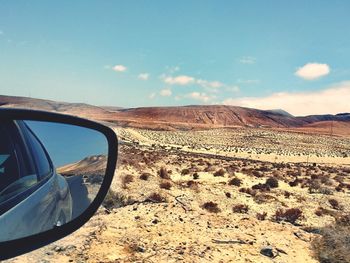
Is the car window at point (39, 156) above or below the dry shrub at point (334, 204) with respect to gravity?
above

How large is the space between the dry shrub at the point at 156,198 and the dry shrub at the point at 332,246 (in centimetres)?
478

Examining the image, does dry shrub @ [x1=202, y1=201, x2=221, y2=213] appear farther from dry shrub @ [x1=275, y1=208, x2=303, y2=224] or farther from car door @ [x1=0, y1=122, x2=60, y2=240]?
car door @ [x1=0, y1=122, x2=60, y2=240]

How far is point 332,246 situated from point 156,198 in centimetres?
551

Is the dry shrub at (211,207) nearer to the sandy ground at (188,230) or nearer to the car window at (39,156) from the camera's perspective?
the sandy ground at (188,230)

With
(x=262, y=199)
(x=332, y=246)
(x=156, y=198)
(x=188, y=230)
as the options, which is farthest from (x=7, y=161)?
(x=262, y=199)

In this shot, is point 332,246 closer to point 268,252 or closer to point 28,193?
point 268,252

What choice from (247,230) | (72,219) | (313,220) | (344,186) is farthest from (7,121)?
(344,186)

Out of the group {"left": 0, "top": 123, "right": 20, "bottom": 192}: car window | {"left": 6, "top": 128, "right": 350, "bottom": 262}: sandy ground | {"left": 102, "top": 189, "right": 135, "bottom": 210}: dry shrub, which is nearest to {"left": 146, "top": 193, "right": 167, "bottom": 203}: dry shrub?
{"left": 6, "top": 128, "right": 350, "bottom": 262}: sandy ground

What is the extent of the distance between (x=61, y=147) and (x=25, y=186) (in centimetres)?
30

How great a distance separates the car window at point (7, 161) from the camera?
2.02 meters

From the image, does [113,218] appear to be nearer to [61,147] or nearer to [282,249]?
[282,249]

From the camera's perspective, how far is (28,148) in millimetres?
2568

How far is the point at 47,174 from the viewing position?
2.58 m

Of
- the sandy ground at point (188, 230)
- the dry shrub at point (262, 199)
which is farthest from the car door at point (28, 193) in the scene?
the dry shrub at point (262, 199)
